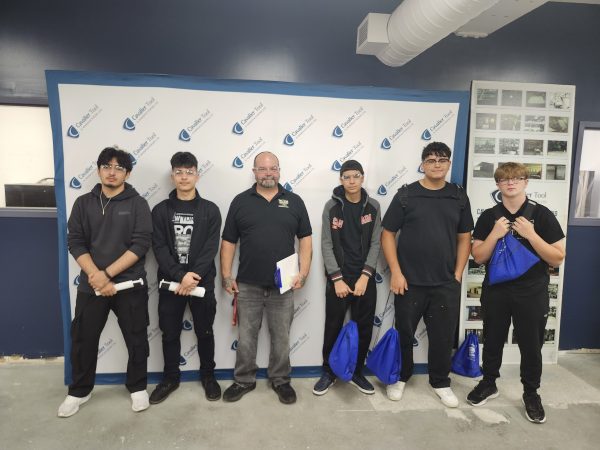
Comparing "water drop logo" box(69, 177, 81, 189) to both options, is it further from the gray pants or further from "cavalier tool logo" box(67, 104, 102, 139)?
the gray pants

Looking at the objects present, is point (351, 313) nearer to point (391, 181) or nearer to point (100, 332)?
point (391, 181)

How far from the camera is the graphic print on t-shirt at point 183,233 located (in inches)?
104

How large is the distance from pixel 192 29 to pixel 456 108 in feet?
7.09

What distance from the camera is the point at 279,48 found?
3.22m

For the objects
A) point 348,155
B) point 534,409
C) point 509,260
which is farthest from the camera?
point 348,155

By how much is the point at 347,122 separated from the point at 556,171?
1956mm

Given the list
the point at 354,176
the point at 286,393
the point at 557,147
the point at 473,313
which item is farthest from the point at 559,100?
the point at 286,393

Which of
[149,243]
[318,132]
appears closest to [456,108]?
[318,132]

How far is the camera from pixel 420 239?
268cm

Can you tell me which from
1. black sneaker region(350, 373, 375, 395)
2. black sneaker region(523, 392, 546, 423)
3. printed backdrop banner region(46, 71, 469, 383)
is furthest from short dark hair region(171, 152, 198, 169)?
black sneaker region(523, 392, 546, 423)

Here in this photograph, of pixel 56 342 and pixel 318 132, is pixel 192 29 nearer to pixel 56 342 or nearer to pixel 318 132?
pixel 318 132

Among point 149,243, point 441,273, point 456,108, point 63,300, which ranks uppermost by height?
point 456,108

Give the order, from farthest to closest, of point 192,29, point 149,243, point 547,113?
point 547,113 → point 192,29 → point 149,243

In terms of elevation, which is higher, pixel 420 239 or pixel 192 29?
pixel 192 29
